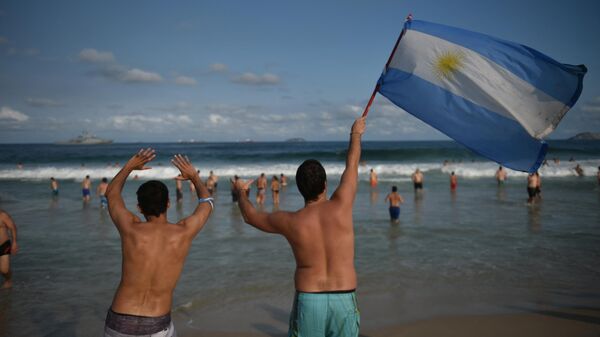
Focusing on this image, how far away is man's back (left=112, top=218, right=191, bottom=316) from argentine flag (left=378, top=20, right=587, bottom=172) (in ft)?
8.69

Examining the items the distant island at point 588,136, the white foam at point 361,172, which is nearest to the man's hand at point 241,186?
the white foam at point 361,172

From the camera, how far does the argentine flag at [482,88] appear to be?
4.13 metres

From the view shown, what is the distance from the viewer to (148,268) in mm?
2959

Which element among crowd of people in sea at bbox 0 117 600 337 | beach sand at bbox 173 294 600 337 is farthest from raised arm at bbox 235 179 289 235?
beach sand at bbox 173 294 600 337

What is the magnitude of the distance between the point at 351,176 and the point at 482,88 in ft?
7.67

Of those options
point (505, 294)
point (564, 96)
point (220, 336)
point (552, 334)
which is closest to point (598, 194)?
point (505, 294)

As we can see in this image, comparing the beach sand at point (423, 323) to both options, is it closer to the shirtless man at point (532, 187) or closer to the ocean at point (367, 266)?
the ocean at point (367, 266)

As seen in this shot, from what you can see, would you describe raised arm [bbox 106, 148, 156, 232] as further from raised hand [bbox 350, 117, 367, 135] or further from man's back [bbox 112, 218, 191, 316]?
raised hand [bbox 350, 117, 367, 135]

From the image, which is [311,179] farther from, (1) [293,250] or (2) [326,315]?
(2) [326,315]

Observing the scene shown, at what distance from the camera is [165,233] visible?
304 cm

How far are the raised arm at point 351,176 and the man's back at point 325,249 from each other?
0.06m

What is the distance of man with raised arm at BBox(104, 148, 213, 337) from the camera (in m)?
2.88

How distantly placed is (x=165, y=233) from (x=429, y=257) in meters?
7.46

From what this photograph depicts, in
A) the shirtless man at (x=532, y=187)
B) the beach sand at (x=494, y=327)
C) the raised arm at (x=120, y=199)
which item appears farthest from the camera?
the shirtless man at (x=532, y=187)
